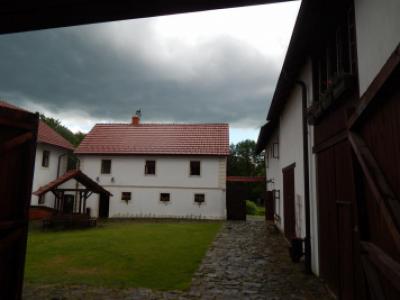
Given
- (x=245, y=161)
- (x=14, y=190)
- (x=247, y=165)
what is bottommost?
(x=14, y=190)

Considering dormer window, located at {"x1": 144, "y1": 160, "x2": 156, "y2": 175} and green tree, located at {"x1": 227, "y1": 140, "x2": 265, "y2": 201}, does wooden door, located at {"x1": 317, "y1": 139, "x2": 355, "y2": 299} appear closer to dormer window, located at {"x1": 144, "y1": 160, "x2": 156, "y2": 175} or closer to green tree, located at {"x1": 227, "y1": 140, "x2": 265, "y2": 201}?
dormer window, located at {"x1": 144, "y1": 160, "x2": 156, "y2": 175}

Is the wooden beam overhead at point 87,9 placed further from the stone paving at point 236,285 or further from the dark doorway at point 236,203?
the dark doorway at point 236,203

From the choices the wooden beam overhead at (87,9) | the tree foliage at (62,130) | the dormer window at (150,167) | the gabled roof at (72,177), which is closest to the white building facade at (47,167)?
the gabled roof at (72,177)

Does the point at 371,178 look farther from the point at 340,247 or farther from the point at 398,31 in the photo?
the point at 340,247

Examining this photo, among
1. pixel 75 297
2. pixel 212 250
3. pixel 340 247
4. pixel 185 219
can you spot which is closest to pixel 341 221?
pixel 340 247

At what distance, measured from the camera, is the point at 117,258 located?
8.34 metres

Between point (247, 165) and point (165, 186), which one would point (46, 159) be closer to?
point (165, 186)

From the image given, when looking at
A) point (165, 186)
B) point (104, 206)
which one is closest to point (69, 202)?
point (104, 206)

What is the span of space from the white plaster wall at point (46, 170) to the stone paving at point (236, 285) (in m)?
15.4

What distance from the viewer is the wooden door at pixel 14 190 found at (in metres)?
3.55

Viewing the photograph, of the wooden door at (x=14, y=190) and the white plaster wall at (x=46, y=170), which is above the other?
the white plaster wall at (x=46, y=170)

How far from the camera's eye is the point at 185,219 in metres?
20.5

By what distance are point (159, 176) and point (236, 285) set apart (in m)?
16.0

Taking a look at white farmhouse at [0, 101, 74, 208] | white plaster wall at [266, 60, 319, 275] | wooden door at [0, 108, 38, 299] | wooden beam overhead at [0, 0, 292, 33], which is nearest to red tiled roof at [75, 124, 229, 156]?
white farmhouse at [0, 101, 74, 208]
